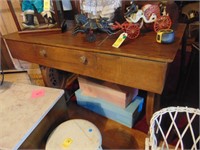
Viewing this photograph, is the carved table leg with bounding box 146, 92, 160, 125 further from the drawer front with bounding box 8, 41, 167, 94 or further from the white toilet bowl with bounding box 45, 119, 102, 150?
the white toilet bowl with bounding box 45, 119, 102, 150

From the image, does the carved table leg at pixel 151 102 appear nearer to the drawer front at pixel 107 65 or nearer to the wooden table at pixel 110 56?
the wooden table at pixel 110 56

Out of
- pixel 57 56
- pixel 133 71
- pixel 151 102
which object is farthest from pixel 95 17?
pixel 151 102

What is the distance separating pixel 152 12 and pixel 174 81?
3.49 ft

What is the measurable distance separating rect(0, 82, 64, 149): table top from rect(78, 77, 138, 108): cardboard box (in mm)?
465

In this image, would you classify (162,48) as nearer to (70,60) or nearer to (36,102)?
(70,60)

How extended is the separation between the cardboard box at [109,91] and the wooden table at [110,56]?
0.25 metres

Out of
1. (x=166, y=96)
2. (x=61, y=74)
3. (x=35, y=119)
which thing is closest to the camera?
(x=35, y=119)

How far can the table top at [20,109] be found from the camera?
25.2 inches

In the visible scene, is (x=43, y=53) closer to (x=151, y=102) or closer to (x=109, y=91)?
(x=109, y=91)

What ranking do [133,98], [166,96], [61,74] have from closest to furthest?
1. [133,98]
2. [166,96]
3. [61,74]

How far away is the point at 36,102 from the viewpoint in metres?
0.80

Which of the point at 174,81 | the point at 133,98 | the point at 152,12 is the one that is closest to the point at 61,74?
the point at 133,98

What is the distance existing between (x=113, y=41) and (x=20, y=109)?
0.59 m

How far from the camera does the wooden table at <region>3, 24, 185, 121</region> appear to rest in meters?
0.72
